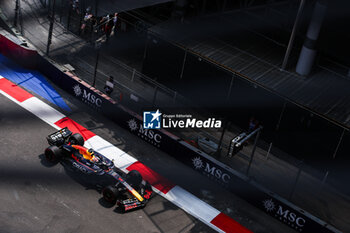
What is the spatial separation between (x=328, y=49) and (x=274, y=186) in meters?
7.10

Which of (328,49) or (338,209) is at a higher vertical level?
(328,49)

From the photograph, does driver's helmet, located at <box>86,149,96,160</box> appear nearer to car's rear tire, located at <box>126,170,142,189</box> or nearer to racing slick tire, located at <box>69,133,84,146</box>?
racing slick tire, located at <box>69,133,84,146</box>

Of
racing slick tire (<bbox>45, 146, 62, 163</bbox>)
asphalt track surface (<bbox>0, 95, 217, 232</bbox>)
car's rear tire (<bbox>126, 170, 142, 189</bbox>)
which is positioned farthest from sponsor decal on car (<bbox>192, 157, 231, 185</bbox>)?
racing slick tire (<bbox>45, 146, 62, 163</bbox>)

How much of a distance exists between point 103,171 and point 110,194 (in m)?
1.16

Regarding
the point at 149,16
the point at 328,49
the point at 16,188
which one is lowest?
the point at 16,188

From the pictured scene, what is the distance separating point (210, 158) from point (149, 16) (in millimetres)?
11029

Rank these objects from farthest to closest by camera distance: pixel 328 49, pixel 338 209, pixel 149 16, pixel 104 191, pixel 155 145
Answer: pixel 149 16 < pixel 328 49 < pixel 155 145 < pixel 338 209 < pixel 104 191

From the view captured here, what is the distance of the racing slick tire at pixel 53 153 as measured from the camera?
20.2 meters

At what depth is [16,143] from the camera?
21266 mm

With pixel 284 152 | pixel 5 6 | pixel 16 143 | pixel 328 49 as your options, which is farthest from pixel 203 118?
pixel 5 6

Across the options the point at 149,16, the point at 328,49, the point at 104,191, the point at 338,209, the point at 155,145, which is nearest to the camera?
the point at 104,191

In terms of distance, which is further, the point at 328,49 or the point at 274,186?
the point at 328,49

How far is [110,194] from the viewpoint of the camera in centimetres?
1880

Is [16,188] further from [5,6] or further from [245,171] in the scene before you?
[5,6]
